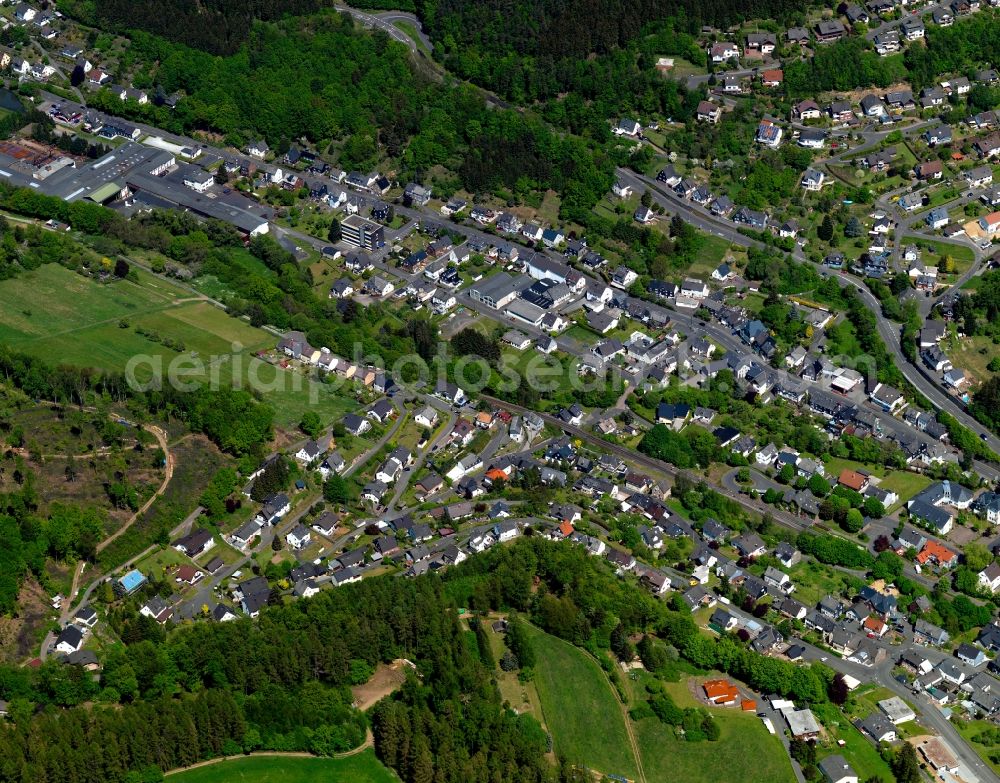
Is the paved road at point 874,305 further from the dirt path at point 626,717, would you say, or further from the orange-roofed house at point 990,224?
the dirt path at point 626,717

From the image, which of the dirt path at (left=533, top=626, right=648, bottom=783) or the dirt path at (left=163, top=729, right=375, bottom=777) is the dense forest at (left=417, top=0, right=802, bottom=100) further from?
the dirt path at (left=163, top=729, right=375, bottom=777)

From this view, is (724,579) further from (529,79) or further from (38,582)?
(529,79)

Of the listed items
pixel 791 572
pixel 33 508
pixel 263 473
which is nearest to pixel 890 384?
pixel 791 572

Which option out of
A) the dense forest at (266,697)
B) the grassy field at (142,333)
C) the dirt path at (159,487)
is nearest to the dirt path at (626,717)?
the dense forest at (266,697)

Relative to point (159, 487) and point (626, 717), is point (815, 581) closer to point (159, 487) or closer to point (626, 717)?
point (626, 717)

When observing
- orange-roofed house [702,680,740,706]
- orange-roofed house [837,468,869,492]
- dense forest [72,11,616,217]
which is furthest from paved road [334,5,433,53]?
orange-roofed house [702,680,740,706]
